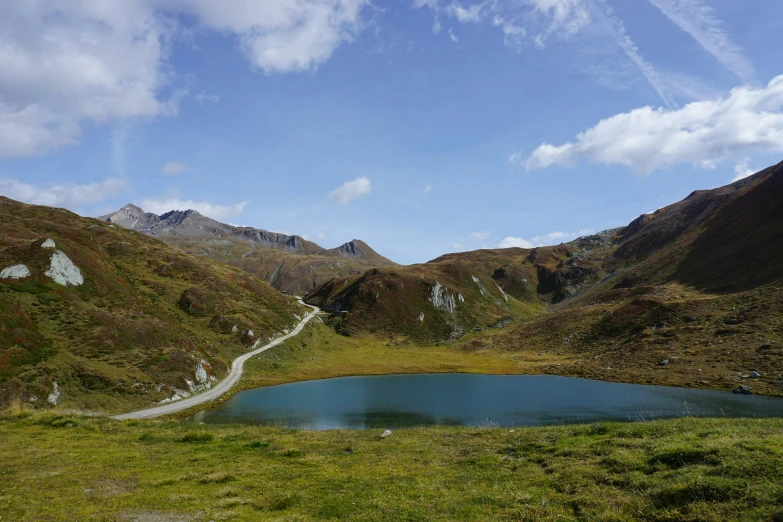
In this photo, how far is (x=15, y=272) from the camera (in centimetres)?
7056

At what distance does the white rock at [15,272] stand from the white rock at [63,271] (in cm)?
329

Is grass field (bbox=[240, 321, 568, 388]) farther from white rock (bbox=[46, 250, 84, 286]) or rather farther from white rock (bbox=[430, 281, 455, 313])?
white rock (bbox=[46, 250, 84, 286])

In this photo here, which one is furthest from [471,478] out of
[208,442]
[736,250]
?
[736,250]

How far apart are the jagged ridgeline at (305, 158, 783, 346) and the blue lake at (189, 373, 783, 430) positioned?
3326cm

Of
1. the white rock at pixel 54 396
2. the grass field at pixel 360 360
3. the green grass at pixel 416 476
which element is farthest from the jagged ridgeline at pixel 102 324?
the green grass at pixel 416 476

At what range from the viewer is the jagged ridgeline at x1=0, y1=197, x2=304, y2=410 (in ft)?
186

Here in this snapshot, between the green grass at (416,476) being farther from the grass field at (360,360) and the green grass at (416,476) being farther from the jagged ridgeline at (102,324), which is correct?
the grass field at (360,360)

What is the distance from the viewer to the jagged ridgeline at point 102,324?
186 ft

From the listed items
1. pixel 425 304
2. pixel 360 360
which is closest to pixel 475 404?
pixel 360 360

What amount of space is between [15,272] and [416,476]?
8485 centimetres

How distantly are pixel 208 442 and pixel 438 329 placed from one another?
131m

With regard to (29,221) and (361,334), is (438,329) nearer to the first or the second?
(361,334)

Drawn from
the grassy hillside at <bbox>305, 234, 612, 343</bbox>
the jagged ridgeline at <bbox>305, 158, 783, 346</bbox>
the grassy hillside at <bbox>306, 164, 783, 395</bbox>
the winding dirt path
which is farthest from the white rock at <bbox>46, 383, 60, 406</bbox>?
the jagged ridgeline at <bbox>305, 158, 783, 346</bbox>

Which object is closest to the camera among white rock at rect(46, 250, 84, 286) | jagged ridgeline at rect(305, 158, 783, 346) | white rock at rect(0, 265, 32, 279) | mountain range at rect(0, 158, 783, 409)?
mountain range at rect(0, 158, 783, 409)
